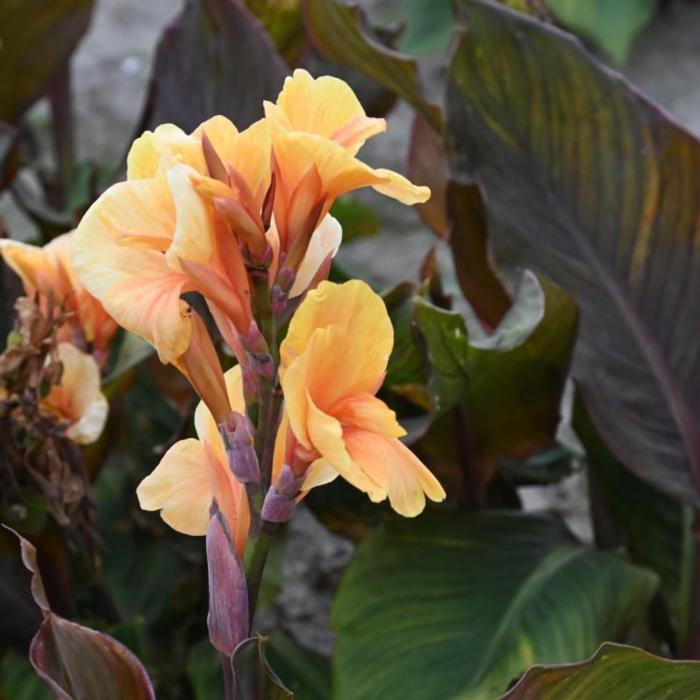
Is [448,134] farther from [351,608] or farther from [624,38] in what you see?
[624,38]

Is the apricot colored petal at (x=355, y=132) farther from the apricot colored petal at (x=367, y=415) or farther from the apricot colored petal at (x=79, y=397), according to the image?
the apricot colored petal at (x=79, y=397)

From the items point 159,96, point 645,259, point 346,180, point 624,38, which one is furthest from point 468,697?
point 624,38

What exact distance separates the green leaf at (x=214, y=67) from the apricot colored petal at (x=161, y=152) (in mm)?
629

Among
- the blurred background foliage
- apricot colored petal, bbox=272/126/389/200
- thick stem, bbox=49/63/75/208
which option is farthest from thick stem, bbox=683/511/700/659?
thick stem, bbox=49/63/75/208

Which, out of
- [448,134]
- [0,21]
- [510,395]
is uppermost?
[448,134]

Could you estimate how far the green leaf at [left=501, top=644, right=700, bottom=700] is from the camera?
0.78 metres

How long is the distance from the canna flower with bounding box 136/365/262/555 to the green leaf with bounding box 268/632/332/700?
1.87 feet

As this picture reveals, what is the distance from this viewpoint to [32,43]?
1711 mm

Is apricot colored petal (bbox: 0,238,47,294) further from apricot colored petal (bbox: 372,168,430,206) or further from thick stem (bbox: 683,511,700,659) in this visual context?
thick stem (bbox: 683,511,700,659)

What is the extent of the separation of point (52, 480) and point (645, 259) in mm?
553

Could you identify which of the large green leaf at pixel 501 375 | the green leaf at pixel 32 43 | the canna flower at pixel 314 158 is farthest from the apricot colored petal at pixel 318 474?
the green leaf at pixel 32 43

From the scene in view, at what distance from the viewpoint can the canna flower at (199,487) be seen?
678 mm

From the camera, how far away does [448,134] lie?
1.21 m

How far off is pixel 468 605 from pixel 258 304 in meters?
0.57
